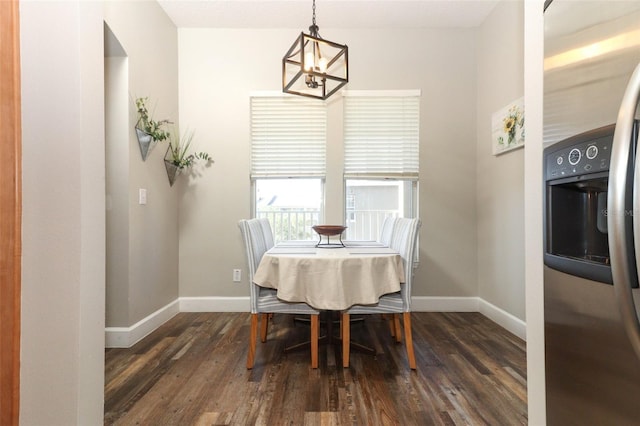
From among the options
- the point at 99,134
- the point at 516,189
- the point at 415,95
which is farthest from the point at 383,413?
the point at 415,95

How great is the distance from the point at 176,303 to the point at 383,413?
2484mm

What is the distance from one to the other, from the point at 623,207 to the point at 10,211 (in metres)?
1.41

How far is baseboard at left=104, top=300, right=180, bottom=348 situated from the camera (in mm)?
2469

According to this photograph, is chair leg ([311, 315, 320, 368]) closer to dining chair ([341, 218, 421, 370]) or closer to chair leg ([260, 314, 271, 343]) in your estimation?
dining chair ([341, 218, 421, 370])

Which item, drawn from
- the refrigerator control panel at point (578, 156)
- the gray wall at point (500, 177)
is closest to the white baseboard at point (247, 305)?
the gray wall at point (500, 177)

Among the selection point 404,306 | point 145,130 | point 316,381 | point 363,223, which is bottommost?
point 316,381

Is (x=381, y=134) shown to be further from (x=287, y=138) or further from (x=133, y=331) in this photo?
(x=133, y=331)

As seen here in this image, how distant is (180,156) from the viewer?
321cm

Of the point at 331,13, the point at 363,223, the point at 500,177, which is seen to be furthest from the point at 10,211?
the point at 500,177

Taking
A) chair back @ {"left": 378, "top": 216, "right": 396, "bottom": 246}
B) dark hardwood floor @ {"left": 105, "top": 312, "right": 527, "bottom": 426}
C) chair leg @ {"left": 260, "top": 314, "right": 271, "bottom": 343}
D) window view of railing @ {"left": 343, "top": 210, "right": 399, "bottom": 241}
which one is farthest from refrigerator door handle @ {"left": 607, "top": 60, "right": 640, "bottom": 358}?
window view of railing @ {"left": 343, "top": 210, "right": 399, "bottom": 241}

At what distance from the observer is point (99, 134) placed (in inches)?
44.6

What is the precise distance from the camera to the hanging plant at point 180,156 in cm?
315

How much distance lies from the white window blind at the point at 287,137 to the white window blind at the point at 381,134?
301mm

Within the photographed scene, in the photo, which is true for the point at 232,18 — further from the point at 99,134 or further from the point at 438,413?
the point at 438,413
